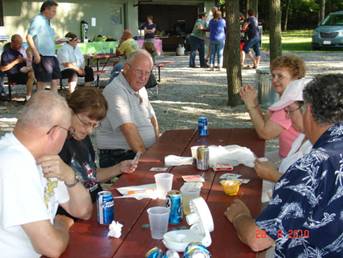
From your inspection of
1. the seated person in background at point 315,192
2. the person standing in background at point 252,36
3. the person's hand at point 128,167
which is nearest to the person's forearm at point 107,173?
the person's hand at point 128,167

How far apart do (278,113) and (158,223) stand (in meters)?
1.81

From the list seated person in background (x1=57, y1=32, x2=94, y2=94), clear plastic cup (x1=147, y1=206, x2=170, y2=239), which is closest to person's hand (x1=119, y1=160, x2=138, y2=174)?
clear plastic cup (x1=147, y1=206, x2=170, y2=239)

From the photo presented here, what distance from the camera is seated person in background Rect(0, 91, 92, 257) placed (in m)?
1.91

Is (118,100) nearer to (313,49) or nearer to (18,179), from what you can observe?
(18,179)

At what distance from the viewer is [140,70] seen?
4195mm

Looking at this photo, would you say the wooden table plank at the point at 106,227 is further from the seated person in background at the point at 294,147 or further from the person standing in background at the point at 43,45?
the person standing in background at the point at 43,45

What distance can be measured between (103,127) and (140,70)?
531mm

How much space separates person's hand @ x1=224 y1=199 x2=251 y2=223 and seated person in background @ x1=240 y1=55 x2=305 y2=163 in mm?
1410

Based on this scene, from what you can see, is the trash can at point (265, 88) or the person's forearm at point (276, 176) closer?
the person's forearm at point (276, 176)

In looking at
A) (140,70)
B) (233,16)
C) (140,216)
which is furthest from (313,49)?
(140,216)

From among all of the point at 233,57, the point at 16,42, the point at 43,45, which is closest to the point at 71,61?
the point at 16,42

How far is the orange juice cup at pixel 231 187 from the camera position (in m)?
2.76

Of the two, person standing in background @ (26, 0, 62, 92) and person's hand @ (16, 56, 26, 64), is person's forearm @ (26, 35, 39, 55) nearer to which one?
person standing in background @ (26, 0, 62, 92)

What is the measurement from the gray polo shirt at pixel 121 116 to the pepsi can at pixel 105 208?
1689 millimetres
